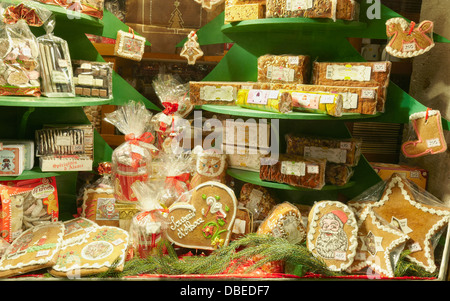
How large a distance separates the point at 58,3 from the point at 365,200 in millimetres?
2023

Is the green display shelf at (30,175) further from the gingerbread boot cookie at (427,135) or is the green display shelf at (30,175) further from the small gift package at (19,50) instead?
the gingerbread boot cookie at (427,135)

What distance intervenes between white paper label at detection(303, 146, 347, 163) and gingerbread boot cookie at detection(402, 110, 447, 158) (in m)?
0.36

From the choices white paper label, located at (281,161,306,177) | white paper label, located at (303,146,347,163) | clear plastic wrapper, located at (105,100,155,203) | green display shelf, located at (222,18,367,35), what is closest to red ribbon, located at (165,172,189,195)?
clear plastic wrapper, located at (105,100,155,203)

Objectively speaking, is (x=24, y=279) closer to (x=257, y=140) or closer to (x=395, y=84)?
(x=257, y=140)

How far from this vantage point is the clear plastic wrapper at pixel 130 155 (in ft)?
7.33

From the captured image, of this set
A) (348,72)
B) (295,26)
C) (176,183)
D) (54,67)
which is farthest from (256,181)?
(54,67)

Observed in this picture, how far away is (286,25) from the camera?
7.20 ft

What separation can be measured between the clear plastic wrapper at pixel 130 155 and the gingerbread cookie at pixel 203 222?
0.29 m

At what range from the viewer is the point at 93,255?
1974mm

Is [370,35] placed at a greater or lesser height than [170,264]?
greater

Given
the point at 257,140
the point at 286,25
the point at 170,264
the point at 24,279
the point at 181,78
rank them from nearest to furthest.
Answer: the point at 24,279 < the point at 170,264 < the point at 286,25 < the point at 257,140 < the point at 181,78

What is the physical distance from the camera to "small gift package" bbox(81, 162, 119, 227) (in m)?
2.40

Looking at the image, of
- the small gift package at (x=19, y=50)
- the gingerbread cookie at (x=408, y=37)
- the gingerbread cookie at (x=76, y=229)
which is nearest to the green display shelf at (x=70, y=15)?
the small gift package at (x=19, y=50)

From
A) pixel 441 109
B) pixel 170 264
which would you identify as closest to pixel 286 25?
pixel 441 109
